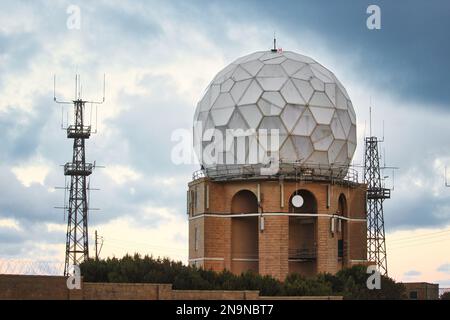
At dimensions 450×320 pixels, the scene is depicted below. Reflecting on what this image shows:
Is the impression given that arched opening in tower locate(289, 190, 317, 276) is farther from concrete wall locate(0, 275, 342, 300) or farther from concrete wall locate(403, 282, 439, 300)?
concrete wall locate(0, 275, 342, 300)

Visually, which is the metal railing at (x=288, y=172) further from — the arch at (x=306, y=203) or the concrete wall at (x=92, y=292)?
the concrete wall at (x=92, y=292)

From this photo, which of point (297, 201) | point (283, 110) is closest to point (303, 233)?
point (297, 201)

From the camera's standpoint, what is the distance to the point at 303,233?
221 ft

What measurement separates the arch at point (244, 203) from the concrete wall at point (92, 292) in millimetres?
20391

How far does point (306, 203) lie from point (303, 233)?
2245mm

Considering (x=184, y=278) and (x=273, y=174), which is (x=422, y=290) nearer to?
(x=273, y=174)

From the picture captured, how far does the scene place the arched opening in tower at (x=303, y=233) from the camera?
65.5 meters

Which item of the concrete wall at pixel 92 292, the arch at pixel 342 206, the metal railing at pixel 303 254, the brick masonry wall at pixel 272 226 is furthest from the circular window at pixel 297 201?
the concrete wall at pixel 92 292

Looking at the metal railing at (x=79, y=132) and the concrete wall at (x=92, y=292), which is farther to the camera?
the metal railing at (x=79, y=132)

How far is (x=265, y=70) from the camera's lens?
67.0 metres

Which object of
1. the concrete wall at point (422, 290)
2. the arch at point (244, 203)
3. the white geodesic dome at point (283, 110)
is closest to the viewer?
the white geodesic dome at point (283, 110)

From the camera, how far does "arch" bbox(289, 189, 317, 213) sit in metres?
65.6
